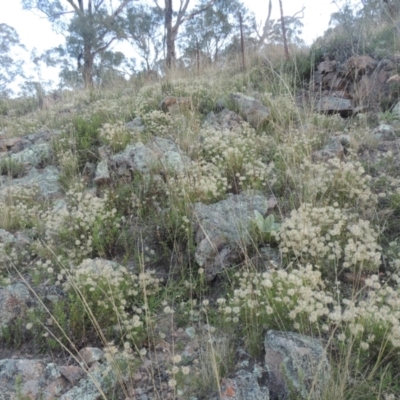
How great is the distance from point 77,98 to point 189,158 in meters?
5.61

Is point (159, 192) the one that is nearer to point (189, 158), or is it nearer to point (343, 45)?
point (189, 158)

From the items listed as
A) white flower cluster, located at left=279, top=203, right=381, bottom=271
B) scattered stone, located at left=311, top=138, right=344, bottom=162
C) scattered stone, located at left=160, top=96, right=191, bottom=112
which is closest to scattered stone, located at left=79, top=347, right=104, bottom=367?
white flower cluster, located at left=279, top=203, right=381, bottom=271

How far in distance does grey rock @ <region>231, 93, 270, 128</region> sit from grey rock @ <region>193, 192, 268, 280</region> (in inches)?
80.5

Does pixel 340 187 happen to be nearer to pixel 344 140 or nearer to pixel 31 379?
pixel 344 140

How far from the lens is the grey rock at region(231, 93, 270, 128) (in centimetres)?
499

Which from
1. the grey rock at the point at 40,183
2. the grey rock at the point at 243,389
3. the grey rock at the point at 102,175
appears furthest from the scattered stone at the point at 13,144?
the grey rock at the point at 243,389

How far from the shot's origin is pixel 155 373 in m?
2.00

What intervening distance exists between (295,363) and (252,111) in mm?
3916

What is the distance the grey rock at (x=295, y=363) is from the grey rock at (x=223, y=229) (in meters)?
Result: 0.68

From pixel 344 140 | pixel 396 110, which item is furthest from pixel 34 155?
pixel 396 110

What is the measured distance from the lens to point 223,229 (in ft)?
9.27

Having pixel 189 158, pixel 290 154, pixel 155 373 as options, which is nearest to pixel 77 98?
pixel 189 158

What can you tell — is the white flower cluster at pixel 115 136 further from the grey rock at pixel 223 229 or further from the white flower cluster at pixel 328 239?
the white flower cluster at pixel 328 239

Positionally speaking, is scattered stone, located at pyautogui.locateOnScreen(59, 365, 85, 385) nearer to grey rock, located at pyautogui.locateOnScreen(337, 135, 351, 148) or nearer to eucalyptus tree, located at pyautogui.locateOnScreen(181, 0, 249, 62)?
grey rock, located at pyautogui.locateOnScreen(337, 135, 351, 148)
